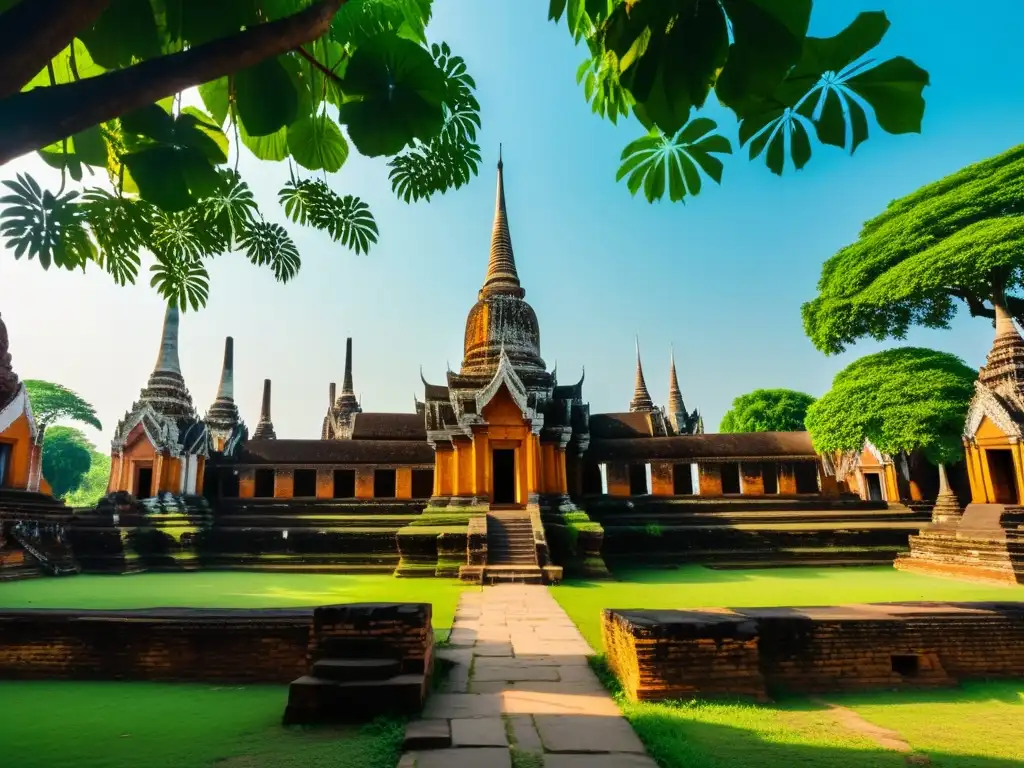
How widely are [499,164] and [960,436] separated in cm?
1937

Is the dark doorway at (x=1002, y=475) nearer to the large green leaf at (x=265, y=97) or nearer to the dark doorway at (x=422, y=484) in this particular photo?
the dark doorway at (x=422, y=484)

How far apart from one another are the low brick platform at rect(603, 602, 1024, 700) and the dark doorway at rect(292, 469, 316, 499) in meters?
20.0

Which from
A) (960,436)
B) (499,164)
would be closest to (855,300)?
(960,436)

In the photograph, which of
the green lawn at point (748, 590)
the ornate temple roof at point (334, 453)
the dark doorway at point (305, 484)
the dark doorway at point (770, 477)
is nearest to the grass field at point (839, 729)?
the green lawn at point (748, 590)

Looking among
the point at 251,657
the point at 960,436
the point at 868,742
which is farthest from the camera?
the point at 960,436

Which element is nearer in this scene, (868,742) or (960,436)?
(868,742)

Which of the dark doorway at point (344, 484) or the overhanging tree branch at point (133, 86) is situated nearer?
the overhanging tree branch at point (133, 86)

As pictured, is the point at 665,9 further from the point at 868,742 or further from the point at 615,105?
the point at 868,742

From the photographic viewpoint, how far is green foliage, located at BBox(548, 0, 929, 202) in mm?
1389

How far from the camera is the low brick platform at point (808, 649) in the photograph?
4.80m

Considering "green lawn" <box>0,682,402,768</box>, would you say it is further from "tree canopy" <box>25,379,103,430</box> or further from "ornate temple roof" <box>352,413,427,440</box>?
"tree canopy" <box>25,379,103,430</box>

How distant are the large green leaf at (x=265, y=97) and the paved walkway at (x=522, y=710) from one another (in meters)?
3.39

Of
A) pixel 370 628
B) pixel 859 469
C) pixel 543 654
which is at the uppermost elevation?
pixel 859 469

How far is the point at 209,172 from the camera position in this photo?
6.71 feet
